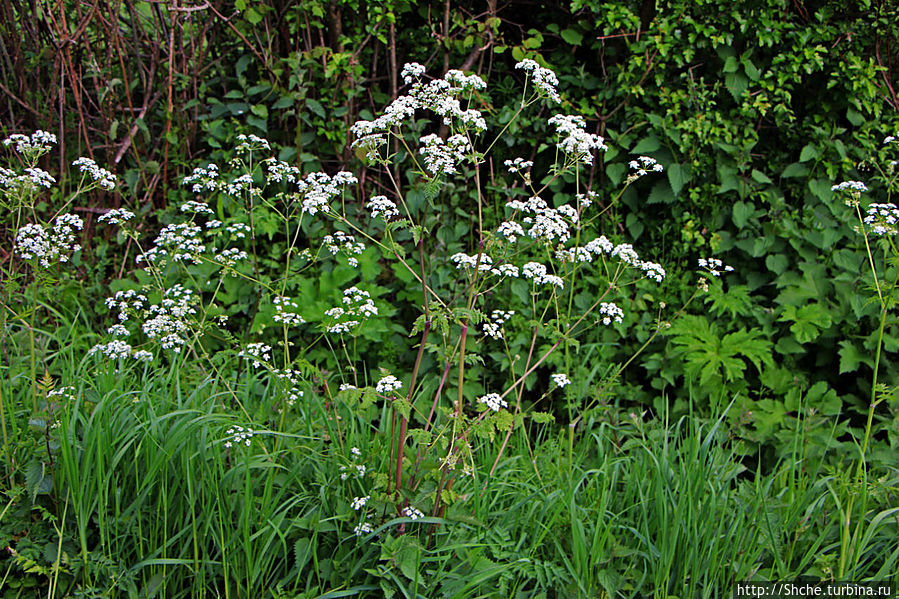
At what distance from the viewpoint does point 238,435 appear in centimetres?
221

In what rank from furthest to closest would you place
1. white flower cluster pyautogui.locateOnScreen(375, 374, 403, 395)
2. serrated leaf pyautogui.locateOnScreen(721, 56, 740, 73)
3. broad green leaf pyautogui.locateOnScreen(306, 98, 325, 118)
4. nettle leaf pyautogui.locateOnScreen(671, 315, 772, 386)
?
broad green leaf pyautogui.locateOnScreen(306, 98, 325, 118)
serrated leaf pyautogui.locateOnScreen(721, 56, 740, 73)
nettle leaf pyautogui.locateOnScreen(671, 315, 772, 386)
white flower cluster pyautogui.locateOnScreen(375, 374, 403, 395)

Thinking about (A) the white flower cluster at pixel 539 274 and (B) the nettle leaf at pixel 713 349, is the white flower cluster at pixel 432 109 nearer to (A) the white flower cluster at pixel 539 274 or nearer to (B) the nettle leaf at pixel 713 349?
(A) the white flower cluster at pixel 539 274

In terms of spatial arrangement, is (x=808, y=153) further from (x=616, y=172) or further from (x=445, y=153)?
(x=445, y=153)

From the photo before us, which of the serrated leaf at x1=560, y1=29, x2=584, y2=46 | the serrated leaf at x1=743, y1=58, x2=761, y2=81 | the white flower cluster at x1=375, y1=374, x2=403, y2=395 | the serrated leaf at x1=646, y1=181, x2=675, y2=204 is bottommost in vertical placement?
the white flower cluster at x1=375, y1=374, x2=403, y2=395

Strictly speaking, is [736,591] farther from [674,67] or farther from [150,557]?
[674,67]

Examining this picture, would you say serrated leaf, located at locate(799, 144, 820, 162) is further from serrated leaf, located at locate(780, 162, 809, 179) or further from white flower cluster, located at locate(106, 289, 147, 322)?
white flower cluster, located at locate(106, 289, 147, 322)

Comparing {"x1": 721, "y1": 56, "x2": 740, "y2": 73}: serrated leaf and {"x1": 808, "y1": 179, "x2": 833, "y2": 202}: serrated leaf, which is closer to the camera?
{"x1": 808, "y1": 179, "x2": 833, "y2": 202}: serrated leaf

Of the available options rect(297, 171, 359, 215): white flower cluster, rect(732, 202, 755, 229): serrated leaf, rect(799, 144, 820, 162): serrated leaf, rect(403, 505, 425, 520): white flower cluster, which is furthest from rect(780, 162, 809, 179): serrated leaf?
rect(403, 505, 425, 520): white flower cluster

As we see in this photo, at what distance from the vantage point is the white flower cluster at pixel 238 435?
2.20 meters

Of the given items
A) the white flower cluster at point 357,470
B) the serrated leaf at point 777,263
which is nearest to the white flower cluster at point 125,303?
the white flower cluster at point 357,470

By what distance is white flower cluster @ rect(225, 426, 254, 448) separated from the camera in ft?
7.20

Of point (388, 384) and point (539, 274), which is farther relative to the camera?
point (539, 274)

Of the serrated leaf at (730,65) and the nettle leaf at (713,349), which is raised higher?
the serrated leaf at (730,65)

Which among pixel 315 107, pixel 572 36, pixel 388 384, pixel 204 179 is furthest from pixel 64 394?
pixel 572 36
